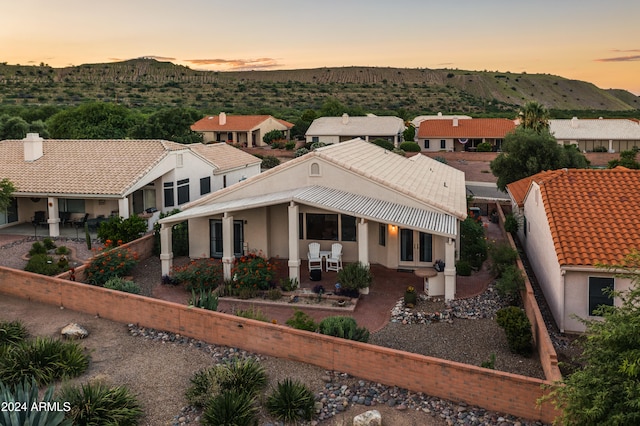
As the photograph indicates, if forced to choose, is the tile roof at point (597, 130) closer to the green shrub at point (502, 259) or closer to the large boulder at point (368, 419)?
the green shrub at point (502, 259)

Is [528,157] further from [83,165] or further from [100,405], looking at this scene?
[100,405]

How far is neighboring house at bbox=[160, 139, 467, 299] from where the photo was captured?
19.4 meters

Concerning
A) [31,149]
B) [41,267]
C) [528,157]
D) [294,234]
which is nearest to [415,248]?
[294,234]

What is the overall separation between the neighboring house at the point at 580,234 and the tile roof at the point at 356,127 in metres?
42.5

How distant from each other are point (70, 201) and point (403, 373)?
22.5 metres

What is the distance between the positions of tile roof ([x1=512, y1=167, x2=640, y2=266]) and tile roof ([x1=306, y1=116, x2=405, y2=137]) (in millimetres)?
43586

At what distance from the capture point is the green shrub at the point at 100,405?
10.6 m

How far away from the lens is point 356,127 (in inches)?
2574

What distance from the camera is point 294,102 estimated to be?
12075 cm

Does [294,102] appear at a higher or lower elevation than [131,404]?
higher


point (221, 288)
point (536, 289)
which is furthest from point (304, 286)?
point (536, 289)

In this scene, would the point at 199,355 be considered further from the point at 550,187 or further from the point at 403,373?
the point at 550,187

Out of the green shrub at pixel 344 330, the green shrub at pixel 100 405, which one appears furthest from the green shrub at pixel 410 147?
the green shrub at pixel 100 405

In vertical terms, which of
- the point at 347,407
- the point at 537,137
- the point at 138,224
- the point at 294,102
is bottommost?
the point at 347,407
